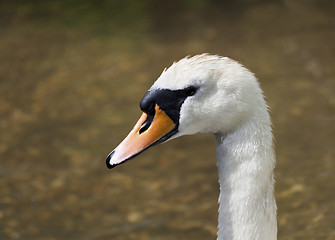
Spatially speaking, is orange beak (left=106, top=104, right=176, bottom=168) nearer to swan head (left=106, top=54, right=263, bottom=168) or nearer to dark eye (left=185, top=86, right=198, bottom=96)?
swan head (left=106, top=54, right=263, bottom=168)

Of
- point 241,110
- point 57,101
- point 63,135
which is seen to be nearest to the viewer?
point 241,110

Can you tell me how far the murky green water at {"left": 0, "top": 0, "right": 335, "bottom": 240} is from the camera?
5625 mm

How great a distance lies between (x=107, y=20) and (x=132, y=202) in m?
5.68

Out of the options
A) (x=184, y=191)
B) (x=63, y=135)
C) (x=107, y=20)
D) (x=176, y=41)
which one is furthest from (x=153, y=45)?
(x=184, y=191)

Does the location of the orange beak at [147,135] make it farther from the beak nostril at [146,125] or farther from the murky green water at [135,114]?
the murky green water at [135,114]

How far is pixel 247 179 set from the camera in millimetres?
3232

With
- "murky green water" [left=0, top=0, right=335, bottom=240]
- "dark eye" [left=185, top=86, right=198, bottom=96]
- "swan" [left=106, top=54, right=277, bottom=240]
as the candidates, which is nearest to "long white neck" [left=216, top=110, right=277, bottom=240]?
"swan" [left=106, top=54, right=277, bottom=240]

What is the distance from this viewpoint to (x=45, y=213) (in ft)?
19.0

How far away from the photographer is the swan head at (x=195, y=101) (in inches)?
126

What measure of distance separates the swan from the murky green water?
179cm

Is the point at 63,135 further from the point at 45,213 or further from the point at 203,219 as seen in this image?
the point at 203,219

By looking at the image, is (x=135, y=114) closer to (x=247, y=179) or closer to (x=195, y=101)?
(x=195, y=101)

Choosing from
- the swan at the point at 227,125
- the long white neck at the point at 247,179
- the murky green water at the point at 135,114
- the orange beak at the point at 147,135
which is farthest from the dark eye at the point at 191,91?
the murky green water at the point at 135,114

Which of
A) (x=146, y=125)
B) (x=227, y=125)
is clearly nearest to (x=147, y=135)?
(x=146, y=125)
